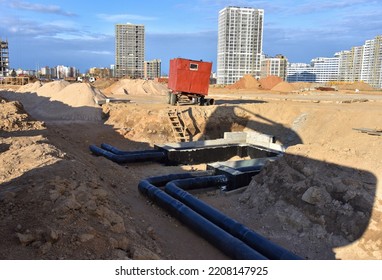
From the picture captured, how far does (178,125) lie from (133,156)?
4.15m

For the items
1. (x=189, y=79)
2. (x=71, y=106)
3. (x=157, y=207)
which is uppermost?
(x=189, y=79)

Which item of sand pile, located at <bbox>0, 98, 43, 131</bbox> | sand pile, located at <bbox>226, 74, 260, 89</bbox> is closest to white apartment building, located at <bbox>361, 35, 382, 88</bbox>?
sand pile, located at <bbox>226, 74, 260, 89</bbox>

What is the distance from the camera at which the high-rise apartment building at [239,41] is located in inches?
2231

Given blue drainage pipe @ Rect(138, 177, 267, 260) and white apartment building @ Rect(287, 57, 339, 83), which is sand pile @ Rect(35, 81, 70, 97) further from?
white apartment building @ Rect(287, 57, 339, 83)

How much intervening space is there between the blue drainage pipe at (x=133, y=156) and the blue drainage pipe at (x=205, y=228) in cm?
334

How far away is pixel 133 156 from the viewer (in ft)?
37.1

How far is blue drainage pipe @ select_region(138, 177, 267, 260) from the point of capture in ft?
16.8

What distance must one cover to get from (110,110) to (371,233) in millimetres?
14793

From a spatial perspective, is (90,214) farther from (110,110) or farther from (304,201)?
(110,110)

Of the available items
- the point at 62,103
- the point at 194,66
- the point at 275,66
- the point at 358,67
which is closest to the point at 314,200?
the point at 194,66

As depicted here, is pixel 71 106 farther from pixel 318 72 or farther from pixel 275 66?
pixel 318 72

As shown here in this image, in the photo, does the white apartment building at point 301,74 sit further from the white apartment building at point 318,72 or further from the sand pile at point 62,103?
the sand pile at point 62,103

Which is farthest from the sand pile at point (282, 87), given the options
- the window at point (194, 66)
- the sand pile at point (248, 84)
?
the window at point (194, 66)
